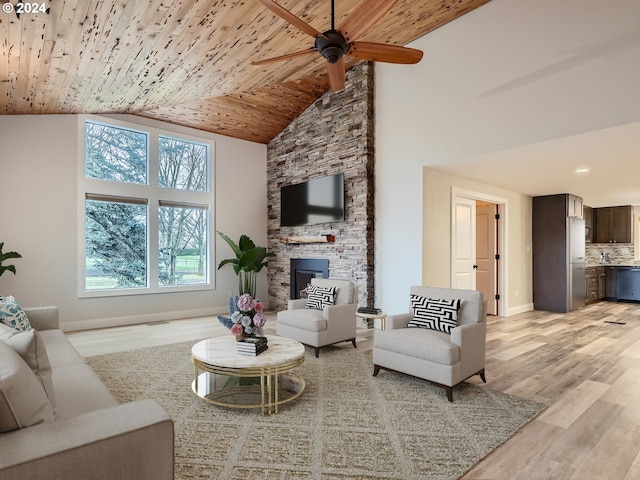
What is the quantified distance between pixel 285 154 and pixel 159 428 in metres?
6.26

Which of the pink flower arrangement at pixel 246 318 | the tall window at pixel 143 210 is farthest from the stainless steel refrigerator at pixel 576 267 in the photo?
the tall window at pixel 143 210

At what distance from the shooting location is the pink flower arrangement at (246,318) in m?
2.87

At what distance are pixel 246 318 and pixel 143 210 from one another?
4174 mm

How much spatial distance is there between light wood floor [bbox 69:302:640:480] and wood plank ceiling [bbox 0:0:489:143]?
3028mm

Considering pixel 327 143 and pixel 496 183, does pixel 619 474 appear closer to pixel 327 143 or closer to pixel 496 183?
pixel 496 183

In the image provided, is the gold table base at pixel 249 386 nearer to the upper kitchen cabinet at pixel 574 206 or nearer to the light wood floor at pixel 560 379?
the light wood floor at pixel 560 379

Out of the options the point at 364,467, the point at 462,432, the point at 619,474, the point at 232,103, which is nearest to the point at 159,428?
the point at 364,467

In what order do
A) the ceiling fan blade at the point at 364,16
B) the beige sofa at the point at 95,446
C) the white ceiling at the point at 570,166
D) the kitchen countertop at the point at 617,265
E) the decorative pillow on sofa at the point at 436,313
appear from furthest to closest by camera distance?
the kitchen countertop at the point at 617,265 → the white ceiling at the point at 570,166 → the decorative pillow on sofa at the point at 436,313 → the ceiling fan blade at the point at 364,16 → the beige sofa at the point at 95,446

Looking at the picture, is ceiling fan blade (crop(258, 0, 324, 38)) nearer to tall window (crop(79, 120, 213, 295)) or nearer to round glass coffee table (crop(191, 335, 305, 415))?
round glass coffee table (crop(191, 335, 305, 415))

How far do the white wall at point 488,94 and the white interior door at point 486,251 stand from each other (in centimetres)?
168

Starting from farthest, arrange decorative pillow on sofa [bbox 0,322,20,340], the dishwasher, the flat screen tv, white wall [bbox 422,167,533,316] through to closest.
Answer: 1. the dishwasher
2. the flat screen tv
3. white wall [bbox 422,167,533,316]
4. decorative pillow on sofa [bbox 0,322,20,340]

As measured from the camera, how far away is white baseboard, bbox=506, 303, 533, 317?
21.8ft

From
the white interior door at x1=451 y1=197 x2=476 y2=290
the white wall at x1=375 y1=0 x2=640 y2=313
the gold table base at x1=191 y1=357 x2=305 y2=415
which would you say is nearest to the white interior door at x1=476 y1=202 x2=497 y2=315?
the white interior door at x1=451 y1=197 x2=476 y2=290

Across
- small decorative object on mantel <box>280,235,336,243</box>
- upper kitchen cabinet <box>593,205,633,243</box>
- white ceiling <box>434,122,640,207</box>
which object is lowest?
small decorative object on mantel <box>280,235,336,243</box>
